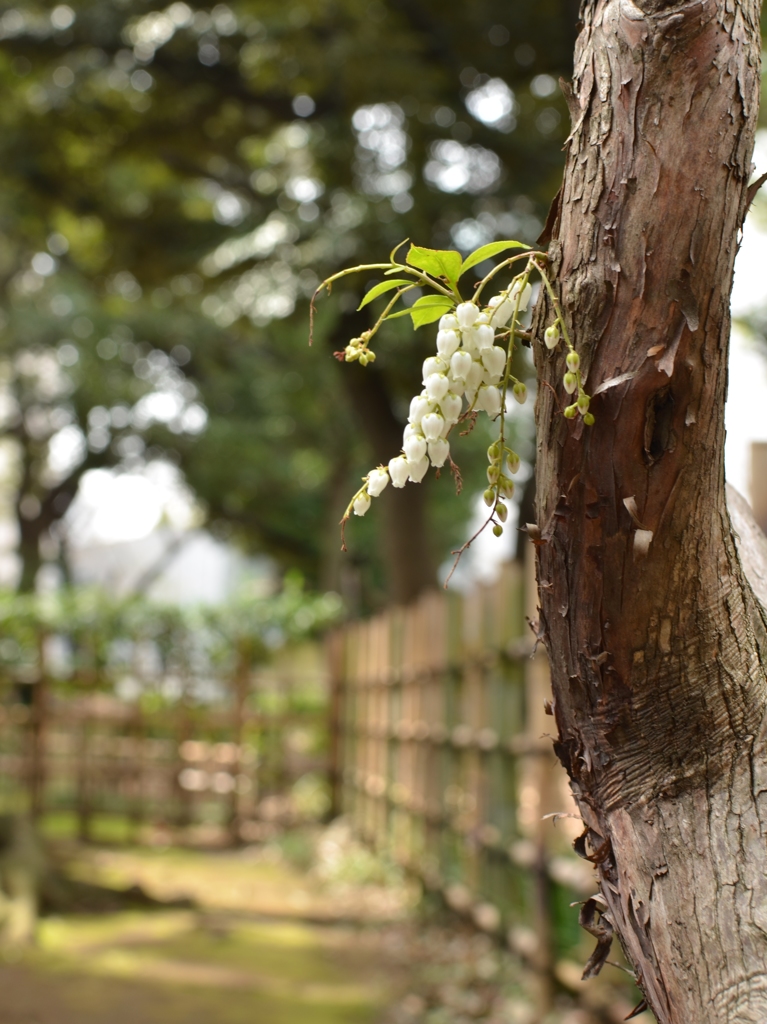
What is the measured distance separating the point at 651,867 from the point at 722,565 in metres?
0.33

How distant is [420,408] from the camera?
1.12 metres

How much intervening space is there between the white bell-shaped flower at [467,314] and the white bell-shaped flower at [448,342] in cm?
1

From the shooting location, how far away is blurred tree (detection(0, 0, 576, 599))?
297 inches

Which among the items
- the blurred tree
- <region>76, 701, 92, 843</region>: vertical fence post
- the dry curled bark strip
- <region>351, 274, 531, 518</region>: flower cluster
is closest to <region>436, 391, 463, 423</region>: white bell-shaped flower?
<region>351, 274, 531, 518</region>: flower cluster

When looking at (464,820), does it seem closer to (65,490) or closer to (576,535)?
(576,535)

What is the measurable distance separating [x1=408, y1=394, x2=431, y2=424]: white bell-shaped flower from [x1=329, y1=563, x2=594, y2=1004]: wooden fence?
2256mm

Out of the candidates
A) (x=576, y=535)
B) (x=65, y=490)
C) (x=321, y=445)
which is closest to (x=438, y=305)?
(x=576, y=535)

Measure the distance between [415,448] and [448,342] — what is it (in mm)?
120

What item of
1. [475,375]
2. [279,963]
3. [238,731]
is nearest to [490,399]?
[475,375]

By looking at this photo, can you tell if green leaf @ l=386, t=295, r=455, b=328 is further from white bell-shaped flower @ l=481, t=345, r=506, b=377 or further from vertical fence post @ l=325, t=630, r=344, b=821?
vertical fence post @ l=325, t=630, r=344, b=821

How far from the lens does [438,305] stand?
1.15 metres

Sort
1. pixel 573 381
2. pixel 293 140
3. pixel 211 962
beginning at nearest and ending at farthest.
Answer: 1. pixel 573 381
2. pixel 211 962
3. pixel 293 140

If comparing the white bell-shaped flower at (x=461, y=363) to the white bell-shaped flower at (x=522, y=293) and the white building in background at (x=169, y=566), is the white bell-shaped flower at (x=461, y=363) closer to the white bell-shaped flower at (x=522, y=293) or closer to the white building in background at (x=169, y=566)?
the white bell-shaped flower at (x=522, y=293)

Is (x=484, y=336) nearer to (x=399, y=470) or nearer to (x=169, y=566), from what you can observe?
(x=399, y=470)
